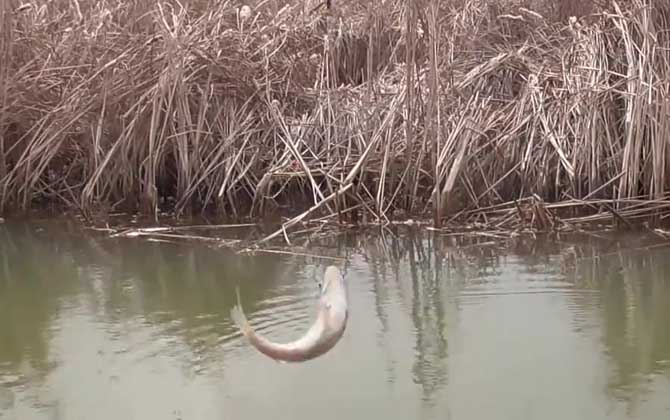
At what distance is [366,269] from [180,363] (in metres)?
1.18

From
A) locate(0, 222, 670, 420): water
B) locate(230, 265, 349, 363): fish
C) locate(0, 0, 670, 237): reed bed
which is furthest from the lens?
locate(0, 0, 670, 237): reed bed

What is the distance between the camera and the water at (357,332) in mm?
2652

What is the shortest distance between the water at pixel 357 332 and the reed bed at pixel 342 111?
41cm

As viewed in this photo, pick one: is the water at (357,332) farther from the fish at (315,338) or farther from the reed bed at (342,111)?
the fish at (315,338)

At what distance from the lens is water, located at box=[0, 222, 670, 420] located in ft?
8.70

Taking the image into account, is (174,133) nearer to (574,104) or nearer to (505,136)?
(505,136)

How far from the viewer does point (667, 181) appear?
4438 mm

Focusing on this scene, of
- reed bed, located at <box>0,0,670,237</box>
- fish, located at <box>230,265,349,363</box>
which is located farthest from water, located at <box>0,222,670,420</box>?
fish, located at <box>230,265,349,363</box>

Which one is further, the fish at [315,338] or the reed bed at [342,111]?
the reed bed at [342,111]

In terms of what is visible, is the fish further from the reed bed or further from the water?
the reed bed

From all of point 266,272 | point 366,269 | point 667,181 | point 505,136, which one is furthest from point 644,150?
point 266,272

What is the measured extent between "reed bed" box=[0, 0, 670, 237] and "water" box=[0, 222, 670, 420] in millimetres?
413

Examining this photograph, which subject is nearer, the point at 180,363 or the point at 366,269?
the point at 180,363

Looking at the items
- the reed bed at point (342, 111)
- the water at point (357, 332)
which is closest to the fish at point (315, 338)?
the water at point (357, 332)
